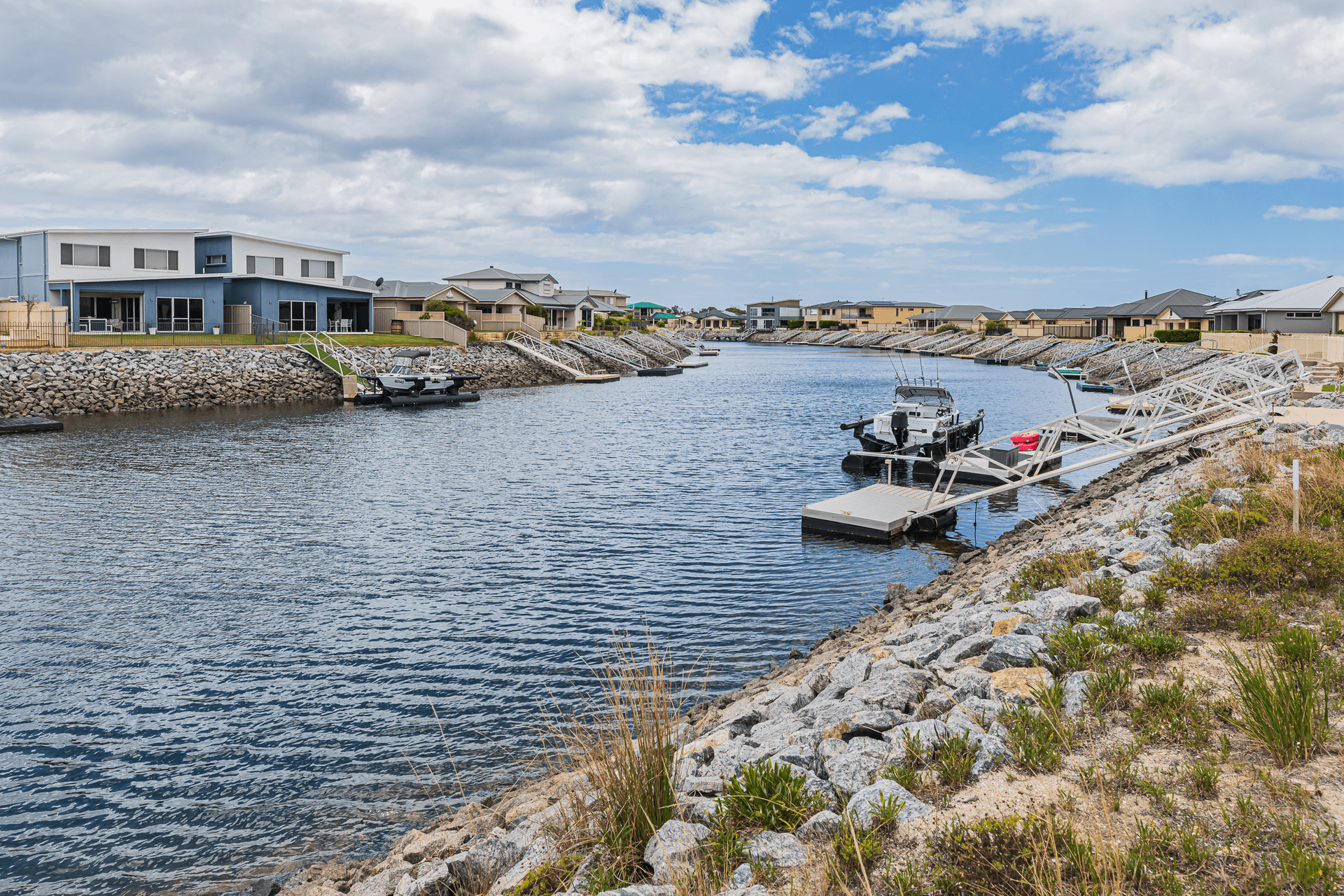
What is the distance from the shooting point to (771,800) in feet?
19.5

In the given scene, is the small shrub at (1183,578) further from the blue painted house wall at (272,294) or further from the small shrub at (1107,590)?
the blue painted house wall at (272,294)

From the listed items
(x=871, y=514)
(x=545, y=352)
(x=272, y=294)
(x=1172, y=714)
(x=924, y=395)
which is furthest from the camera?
(x=545, y=352)

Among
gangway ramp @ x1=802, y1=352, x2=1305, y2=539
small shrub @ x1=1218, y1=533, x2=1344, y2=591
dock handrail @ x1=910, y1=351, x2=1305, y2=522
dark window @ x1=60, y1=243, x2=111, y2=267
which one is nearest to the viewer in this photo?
small shrub @ x1=1218, y1=533, x2=1344, y2=591

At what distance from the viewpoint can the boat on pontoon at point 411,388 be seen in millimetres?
56531

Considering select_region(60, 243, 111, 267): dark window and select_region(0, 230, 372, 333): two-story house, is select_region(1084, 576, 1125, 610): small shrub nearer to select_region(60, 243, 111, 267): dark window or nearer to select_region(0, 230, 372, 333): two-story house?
select_region(0, 230, 372, 333): two-story house

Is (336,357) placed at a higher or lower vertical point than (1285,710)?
higher

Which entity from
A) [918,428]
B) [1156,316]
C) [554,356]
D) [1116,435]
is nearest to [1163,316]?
[1156,316]

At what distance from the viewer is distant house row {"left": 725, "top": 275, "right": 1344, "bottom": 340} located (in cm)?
6378

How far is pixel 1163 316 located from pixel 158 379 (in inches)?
4095

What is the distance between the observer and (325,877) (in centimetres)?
819

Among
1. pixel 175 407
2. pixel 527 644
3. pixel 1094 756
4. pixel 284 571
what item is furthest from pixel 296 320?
pixel 1094 756

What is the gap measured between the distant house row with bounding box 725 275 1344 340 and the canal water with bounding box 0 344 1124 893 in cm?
4584

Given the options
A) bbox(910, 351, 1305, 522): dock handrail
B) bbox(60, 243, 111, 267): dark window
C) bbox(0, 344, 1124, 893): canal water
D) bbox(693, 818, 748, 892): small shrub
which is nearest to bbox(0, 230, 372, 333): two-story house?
bbox(60, 243, 111, 267): dark window

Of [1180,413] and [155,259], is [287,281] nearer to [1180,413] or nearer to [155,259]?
[155,259]
